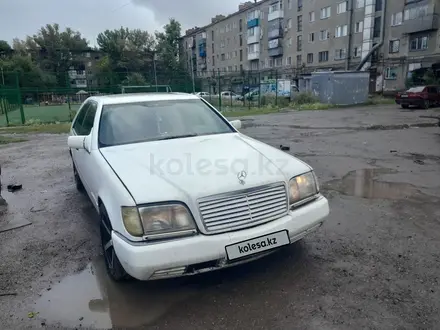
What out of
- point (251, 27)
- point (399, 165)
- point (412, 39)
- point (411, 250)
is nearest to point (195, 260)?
point (411, 250)

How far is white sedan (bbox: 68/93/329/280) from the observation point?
7.65 feet

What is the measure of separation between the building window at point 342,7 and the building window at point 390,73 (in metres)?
9.61

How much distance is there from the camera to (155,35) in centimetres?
6794

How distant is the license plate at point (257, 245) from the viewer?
7.81 feet

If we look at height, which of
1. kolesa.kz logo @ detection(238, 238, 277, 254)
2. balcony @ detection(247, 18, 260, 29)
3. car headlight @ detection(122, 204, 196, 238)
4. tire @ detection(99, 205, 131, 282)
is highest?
balcony @ detection(247, 18, 260, 29)

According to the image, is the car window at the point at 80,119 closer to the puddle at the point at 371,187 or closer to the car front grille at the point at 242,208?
the car front grille at the point at 242,208

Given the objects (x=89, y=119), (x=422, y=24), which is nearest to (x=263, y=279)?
(x=89, y=119)

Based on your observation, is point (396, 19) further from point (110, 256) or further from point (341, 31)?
point (110, 256)

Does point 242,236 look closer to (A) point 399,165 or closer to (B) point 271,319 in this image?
(B) point 271,319

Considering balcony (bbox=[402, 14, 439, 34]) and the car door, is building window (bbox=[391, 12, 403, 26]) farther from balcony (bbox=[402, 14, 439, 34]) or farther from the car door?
the car door

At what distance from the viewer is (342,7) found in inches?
1565

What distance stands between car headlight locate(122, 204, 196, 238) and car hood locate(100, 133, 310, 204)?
0.07 m

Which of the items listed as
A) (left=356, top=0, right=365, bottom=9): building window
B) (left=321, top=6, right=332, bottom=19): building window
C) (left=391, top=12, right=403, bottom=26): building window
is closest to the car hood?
(left=391, top=12, right=403, bottom=26): building window

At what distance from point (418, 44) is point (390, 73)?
3.61m
